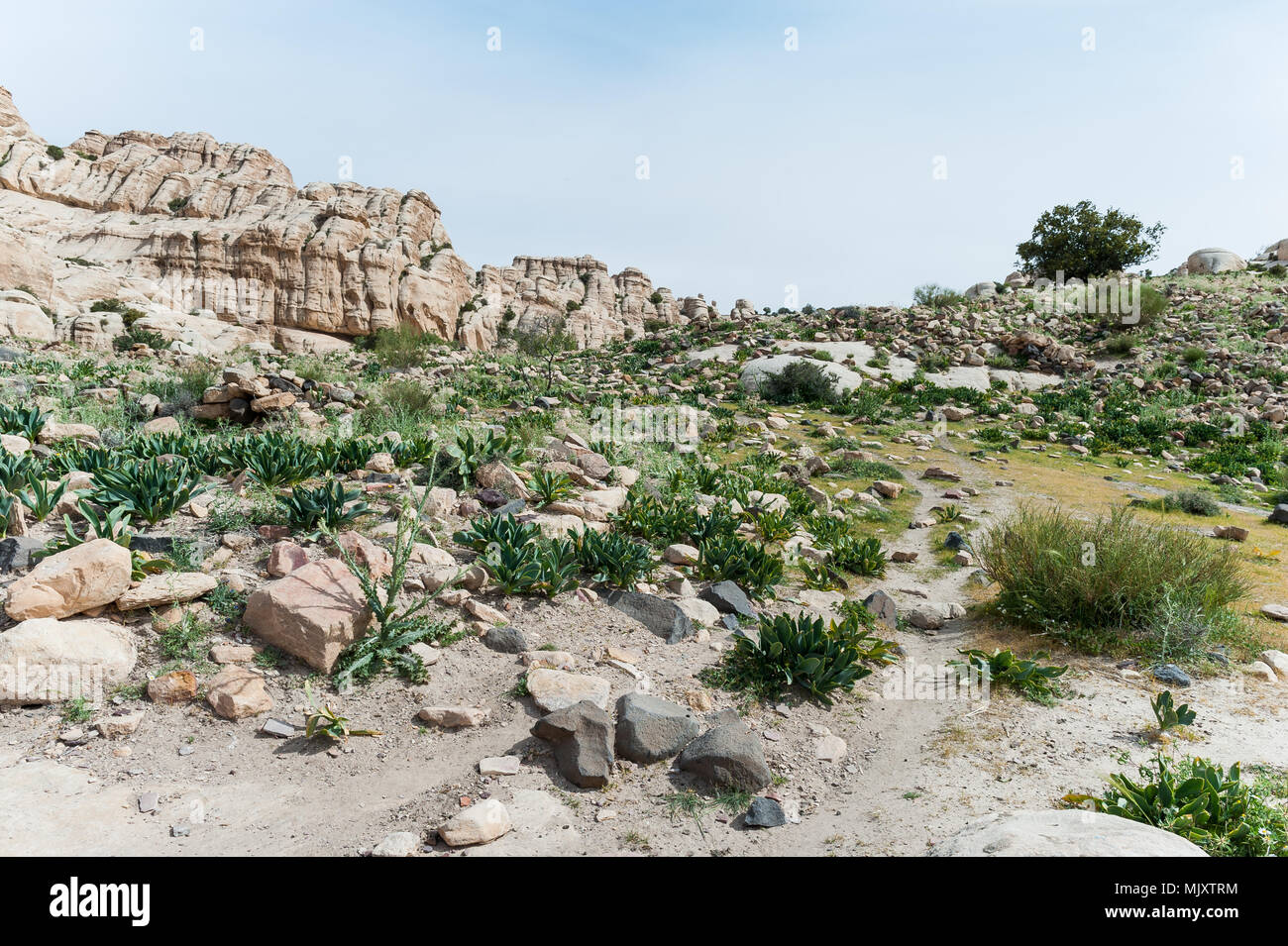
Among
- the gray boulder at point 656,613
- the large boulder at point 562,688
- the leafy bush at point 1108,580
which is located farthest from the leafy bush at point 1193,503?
the large boulder at point 562,688

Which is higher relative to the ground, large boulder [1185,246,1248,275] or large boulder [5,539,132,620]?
large boulder [1185,246,1248,275]

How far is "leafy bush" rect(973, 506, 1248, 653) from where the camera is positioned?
4.70 metres

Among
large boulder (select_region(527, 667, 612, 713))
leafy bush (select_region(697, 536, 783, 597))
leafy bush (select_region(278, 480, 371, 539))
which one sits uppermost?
leafy bush (select_region(278, 480, 371, 539))

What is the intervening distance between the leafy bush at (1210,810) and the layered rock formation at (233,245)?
34627mm

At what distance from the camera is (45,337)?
59.4 ft

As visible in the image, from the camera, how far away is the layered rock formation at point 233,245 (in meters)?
37.1

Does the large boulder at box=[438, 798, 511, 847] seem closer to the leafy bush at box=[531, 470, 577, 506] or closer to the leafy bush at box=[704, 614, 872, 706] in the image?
the leafy bush at box=[704, 614, 872, 706]

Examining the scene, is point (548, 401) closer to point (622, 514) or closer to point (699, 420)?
point (699, 420)

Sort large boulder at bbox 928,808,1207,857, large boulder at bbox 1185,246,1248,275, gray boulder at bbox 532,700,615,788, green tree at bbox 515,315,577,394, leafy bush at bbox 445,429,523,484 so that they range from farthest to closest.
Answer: large boulder at bbox 1185,246,1248,275, green tree at bbox 515,315,577,394, leafy bush at bbox 445,429,523,484, gray boulder at bbox 532,700,615,788, large boulder at bbox 928,808,1207,857

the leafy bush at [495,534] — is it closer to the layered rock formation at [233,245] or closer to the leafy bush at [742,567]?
the leafy bush at [742,567]

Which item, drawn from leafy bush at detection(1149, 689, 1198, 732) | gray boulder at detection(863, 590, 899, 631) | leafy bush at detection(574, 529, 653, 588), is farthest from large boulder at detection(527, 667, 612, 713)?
leafy bush at detection(1149, 689, 1198, 732)

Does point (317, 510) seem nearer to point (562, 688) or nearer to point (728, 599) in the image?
point (562, 688)

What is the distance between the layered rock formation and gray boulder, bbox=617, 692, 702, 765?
32751mm

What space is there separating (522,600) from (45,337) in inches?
839
